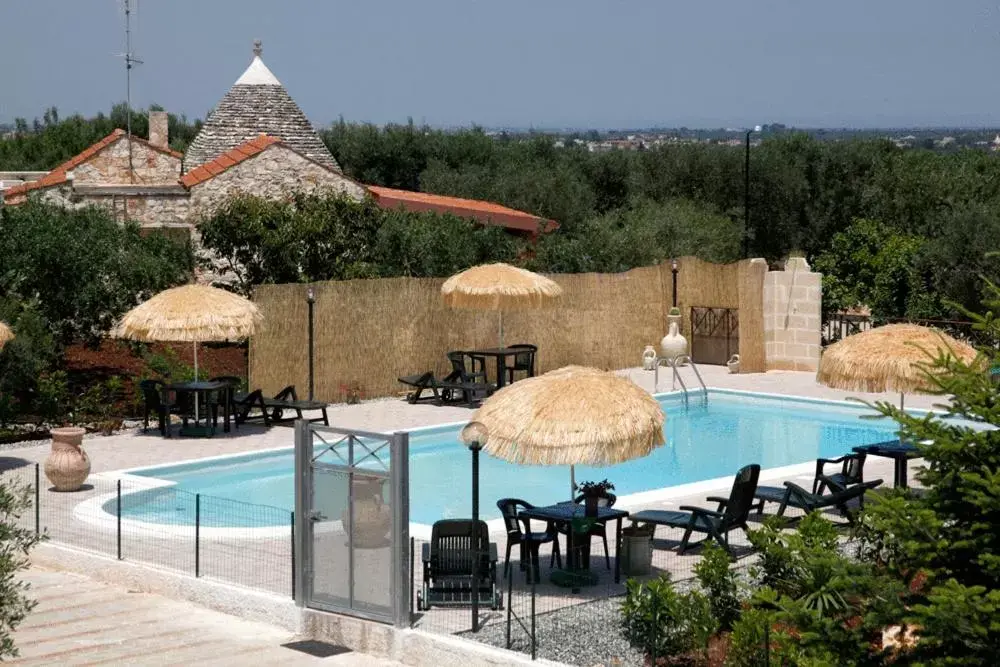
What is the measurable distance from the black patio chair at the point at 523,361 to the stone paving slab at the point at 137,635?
37.3 feet

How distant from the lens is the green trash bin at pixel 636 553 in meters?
13.8

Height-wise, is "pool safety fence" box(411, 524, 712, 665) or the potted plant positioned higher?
the potted plant

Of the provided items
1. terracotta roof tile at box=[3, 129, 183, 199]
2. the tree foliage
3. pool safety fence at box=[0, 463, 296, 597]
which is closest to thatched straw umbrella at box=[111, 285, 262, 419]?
the tree foliage

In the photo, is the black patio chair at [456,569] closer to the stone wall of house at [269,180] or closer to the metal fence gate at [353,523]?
the metal fence gate at [353,523]

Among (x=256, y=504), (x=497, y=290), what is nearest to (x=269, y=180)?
(x=497, y=290)

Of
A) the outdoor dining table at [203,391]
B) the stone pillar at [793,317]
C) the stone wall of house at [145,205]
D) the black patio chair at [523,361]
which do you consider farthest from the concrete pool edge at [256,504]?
the stone wall of house at [145,205]

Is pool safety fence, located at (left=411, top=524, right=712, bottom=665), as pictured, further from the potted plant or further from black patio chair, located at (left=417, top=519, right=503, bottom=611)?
the potted plant

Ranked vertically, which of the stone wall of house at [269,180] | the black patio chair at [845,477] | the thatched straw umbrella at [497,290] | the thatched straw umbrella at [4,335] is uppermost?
the stone wall of house at [269,180]

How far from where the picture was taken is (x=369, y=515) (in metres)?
12.6

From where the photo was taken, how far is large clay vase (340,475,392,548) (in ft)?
41.3

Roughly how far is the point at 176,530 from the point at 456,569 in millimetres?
4064

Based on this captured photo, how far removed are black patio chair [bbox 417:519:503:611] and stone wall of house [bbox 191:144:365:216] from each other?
17.4 meters

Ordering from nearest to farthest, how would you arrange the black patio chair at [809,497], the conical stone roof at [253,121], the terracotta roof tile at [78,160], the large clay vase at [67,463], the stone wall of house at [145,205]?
the black patio chair at [809,497] → the large clay vase at [67,463] → the stone wall of house at [145,205] → the terracotta roof tile at [78,160] → the conical stone roof at [253,121]

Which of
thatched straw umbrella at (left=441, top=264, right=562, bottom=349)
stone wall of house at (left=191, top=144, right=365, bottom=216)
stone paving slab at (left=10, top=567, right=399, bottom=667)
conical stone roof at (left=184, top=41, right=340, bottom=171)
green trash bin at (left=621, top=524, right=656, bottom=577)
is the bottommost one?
stone paving slab at (left=10, top=567, right=399, bottom=667)
